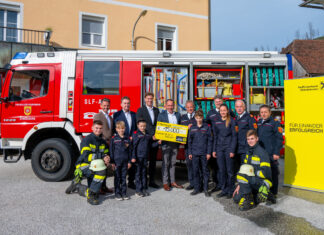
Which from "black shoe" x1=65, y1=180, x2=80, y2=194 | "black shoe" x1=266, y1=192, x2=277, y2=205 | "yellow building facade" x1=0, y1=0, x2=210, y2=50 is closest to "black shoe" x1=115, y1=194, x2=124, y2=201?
"black shoe" x1=65, y1=180, x2=80, y2=194

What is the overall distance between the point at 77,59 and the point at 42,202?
306 cm

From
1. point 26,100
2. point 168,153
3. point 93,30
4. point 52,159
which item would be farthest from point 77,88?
point 93,30

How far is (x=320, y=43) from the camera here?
2986 centimetres

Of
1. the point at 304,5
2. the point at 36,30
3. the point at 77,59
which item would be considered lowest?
the point at 77,59

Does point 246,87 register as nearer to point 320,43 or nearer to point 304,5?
point 304,5

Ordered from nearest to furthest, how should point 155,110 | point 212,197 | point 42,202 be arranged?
point 42,202 < point 212,197 < point 155,110

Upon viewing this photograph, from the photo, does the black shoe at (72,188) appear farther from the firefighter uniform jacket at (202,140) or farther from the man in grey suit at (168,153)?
the firefighter uniform jacket at (202,140)

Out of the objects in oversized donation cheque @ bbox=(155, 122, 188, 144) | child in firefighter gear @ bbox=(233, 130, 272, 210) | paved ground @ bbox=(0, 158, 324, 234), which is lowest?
paved ground @ bbox=(0, 158, 324, 234)

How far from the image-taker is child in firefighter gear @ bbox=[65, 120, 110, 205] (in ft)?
14.6

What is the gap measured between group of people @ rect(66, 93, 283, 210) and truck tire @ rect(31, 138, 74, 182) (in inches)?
32.3

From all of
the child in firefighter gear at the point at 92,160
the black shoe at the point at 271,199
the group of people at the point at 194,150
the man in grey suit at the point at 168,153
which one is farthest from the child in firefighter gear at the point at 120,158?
the black shoe at the point at 271,199

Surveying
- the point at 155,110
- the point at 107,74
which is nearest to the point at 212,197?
the point at 155,110

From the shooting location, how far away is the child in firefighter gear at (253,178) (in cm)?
416

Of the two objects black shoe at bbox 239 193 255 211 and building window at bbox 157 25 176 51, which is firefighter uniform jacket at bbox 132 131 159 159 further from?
building window at bbox 157 25 176 51
